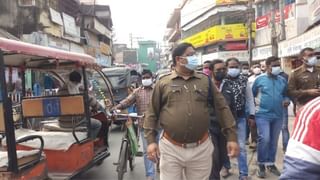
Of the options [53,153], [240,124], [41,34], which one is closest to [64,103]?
[53,153]

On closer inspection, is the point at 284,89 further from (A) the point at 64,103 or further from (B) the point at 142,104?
(A) the point at 64,103

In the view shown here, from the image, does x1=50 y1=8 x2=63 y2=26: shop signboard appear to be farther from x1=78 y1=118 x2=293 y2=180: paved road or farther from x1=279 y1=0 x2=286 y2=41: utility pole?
x1=78 y1=118 x2=293 y2=180: paved road

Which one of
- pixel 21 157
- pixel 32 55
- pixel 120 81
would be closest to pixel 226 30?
pixel 120 81

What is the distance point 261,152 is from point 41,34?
2125 centimetres

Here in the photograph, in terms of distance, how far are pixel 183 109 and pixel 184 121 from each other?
11cm

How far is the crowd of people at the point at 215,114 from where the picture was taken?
4.39 m

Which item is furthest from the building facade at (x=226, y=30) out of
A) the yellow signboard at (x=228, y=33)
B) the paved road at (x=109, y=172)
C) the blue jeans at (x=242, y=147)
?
the blue jeans at (x=242, y=147)

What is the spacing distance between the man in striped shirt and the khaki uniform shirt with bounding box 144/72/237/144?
7.64 ft

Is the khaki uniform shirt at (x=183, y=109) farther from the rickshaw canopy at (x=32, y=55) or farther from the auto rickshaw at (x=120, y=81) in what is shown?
the auto rickshaw at (x=120, y=81)

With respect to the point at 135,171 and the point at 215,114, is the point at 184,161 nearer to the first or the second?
the point at 215,114

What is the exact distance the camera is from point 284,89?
24.0 feet

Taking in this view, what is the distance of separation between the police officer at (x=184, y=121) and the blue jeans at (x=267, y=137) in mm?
2768

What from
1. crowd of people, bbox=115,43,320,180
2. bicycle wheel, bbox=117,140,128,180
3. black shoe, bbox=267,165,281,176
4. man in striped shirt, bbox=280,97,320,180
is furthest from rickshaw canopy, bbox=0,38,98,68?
man in striped shirt, bbox=280,97,320,180

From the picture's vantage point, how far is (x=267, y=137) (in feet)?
23.6
